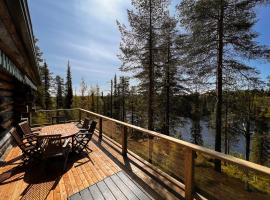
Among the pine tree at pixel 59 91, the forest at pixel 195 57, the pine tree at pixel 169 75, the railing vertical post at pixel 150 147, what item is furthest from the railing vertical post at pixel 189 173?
the pine tree at pixel 59 91

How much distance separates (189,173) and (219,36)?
812cm

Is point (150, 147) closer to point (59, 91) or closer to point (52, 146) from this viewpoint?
point (52, 146)

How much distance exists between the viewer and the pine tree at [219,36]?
9172 millimetres

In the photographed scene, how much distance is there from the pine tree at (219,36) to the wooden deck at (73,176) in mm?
6259

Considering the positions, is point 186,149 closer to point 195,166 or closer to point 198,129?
point 195,166

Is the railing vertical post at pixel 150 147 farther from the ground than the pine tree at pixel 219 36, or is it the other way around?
the pine tree at pixel 219 36

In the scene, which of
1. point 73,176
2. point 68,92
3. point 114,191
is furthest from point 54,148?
point 68,92

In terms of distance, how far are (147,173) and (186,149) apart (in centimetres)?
145

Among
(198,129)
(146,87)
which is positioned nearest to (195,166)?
(146,87)

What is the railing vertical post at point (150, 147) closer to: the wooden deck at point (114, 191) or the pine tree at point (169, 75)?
the wooden deck at point (114, 191)

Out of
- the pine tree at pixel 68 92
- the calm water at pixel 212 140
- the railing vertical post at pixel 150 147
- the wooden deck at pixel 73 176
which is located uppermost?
the pine tree at pixel 68 92

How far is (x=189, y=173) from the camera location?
319 cm

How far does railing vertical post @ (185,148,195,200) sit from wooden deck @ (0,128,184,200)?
0.24 m

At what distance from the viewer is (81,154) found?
5848mm
